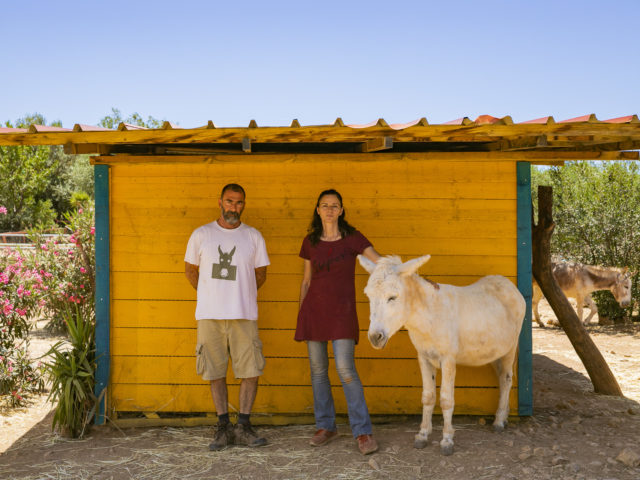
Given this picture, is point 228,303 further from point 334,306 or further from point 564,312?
point 564,312

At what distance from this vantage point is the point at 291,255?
17.6 ft

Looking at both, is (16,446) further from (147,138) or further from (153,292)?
(147,138)

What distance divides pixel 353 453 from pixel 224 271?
1.79 meters

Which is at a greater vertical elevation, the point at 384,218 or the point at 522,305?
the point at 384,218

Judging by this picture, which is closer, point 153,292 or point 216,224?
point 216,224

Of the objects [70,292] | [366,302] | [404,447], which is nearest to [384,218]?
[366,302]

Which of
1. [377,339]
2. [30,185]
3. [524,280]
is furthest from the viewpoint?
[30,185]

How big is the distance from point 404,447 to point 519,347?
5.14 ft

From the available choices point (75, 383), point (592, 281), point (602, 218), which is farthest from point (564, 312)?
point (602, 218)

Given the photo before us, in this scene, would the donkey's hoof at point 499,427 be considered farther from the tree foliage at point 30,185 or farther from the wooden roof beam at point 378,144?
the tree foliage at point 30,185

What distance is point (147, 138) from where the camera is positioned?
14.5 feet

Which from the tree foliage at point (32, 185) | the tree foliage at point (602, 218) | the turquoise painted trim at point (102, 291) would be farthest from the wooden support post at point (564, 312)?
the tree foliage at point (32, 185)

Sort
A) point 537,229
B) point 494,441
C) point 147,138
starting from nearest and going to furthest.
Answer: point 147,138 → point 494,441 → point 537,229

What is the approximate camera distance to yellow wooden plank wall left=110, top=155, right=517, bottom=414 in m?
5.32
